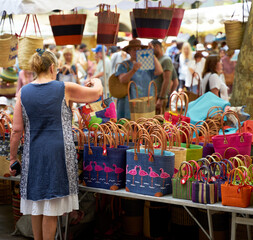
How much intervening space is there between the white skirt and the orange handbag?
3.72ft

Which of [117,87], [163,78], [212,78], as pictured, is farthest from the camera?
[163,78]

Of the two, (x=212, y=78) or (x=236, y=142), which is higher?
(x=212, y=78)

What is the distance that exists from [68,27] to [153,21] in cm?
94

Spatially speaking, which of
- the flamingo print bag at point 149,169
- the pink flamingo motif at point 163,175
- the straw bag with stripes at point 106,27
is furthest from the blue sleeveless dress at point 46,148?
the straw bag with stripes at point 106,27

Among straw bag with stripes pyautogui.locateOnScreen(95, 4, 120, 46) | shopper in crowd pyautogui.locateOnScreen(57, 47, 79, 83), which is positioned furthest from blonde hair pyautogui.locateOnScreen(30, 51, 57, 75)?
shopper in crowd pyautogui.locateOnScreen(57, 47, 79, 83)

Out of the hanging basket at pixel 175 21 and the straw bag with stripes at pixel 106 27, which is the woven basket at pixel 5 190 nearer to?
the straw bag with stripes at pixel 106 27

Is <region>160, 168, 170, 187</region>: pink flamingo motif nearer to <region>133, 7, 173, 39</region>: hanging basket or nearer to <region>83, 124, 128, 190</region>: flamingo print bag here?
<region>83, 124, 128, 190</region>: flamingo print bag

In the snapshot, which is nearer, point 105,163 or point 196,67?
point 105,163

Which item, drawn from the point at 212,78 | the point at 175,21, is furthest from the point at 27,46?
the point at 212,78

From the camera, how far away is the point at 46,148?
3508 millimetres

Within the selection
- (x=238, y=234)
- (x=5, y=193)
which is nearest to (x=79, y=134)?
(x=238, y=234)

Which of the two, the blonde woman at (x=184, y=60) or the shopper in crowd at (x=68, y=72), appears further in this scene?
the blonde woman at (x=184, y=60)

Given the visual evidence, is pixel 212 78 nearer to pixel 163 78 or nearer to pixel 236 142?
pixel 163 78

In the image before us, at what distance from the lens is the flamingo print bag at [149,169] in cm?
353
